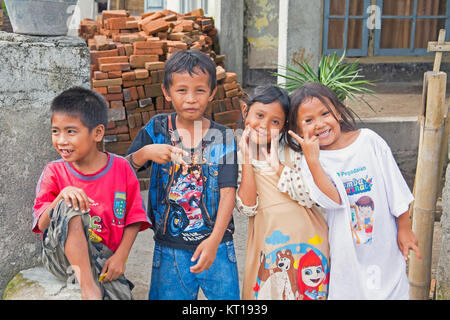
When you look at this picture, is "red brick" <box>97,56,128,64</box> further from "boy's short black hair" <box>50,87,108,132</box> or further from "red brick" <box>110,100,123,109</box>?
"boy's short black hair" <box>50,87,108,132</box>

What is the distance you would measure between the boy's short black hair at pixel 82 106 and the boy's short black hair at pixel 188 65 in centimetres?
31

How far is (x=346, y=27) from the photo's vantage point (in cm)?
695

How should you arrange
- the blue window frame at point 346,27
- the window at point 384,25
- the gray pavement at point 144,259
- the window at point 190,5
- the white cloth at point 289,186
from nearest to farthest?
1. the white cloth at point 289,186
2. the gray pavement at point 144,259
3. the blue window frame at point 346,27
4. the window at point 384,25
5. the window at point 190,5

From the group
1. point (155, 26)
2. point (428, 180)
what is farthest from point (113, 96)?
point (428, 180)

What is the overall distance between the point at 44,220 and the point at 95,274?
276 mm

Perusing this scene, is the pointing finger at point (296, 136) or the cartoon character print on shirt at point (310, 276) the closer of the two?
the pointing finger at point (296, 136)

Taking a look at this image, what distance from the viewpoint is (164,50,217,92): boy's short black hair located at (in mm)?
2121

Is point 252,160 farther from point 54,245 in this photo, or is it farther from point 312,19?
point 312,19

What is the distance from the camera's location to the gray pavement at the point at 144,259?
331cm

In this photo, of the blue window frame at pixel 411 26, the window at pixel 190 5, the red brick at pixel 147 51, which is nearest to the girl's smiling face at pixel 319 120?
the red brick at pixel 147 51

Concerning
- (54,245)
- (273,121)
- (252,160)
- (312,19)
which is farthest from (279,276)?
(312,19)

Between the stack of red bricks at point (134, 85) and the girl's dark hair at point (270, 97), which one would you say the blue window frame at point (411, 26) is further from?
the girl's dark hair at point (270, 97)

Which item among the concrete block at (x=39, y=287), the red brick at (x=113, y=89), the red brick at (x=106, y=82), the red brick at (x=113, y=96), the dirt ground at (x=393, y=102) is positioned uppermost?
the red brick at (x=106, y=82)

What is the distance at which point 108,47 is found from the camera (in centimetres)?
562
